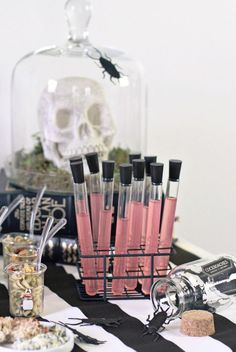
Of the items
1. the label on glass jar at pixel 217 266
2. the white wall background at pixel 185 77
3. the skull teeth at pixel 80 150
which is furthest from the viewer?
the white wall background at pixel 185 77

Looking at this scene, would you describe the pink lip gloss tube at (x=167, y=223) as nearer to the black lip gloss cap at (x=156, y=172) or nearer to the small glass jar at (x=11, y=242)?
the black lip gloss cap at (x=156, y=172)

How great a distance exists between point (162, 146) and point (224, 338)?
2.11 ft

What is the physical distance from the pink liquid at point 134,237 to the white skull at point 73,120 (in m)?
0.21

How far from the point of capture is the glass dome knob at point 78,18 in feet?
3.59

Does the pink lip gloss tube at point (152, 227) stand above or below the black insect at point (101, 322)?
above

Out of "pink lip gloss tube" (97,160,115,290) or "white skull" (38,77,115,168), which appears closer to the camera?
"pink lip gloss tube" (97,160,115,290)

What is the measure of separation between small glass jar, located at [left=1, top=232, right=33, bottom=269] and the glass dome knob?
1.13 ft

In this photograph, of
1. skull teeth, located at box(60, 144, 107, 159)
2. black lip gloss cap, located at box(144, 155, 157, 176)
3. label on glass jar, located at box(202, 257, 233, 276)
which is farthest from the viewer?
skull teeth, located at box(60, 144, 107, 159)

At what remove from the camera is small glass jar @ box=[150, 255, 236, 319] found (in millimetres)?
794

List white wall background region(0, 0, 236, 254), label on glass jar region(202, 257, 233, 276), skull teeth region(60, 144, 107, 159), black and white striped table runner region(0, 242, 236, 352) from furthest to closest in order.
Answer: white wall background region(0, 0, 236, 254), skull teeth region(60, 144, 107, 159), label on glass jar region(202, 257, 233, 276), black and white striped table runner region(0, 242, 236, 352)

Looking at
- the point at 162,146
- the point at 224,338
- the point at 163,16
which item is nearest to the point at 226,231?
the point at 162,146

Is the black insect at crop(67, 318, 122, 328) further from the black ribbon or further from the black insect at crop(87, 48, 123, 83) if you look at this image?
the black insect at crop(87, 48, 123, 83)

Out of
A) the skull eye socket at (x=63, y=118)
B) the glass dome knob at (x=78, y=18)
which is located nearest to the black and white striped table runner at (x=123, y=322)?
the skull eye socket at (x=63, y=118)

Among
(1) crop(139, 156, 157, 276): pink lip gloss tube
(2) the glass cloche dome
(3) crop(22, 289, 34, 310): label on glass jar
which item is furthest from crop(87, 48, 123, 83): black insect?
(3) crop(22, 289, 34, 310): label on glass jar
